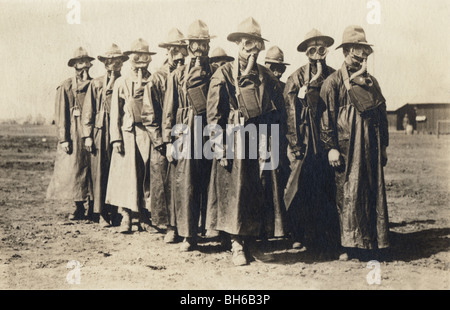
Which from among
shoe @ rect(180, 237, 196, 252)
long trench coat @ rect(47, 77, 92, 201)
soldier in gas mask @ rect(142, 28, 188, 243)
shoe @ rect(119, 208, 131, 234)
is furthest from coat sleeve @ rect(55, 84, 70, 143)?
shoe @ rect(180, 237, 196, 252)

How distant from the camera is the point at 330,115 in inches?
232

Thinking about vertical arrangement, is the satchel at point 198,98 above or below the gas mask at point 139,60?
below

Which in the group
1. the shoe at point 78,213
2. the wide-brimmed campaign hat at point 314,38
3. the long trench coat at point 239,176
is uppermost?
the wide-brimmed campaign hat at point 314,38

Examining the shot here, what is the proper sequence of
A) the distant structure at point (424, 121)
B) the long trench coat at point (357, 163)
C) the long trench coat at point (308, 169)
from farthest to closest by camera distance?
the distant structure at point (424, 121) < the long trench coat at point (308, 169) < the long trench coat at point (357, 163)

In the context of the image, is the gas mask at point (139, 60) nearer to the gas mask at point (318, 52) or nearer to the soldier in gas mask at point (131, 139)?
the soldier in gas mask at point (131, 139)

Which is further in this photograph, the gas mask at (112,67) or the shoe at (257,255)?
the gas mask at (112,67)

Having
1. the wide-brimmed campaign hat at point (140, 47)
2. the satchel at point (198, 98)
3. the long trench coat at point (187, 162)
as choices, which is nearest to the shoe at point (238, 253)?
the long trench coat at point (187, 162)

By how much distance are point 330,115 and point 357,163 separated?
591 mm

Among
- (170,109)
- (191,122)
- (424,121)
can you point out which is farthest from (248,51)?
(424,121)

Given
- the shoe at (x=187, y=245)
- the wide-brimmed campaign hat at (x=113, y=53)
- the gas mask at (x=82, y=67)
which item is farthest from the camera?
the gas mask at (x=82, y=67)

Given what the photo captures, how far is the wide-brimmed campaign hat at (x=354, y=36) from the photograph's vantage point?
5.82m

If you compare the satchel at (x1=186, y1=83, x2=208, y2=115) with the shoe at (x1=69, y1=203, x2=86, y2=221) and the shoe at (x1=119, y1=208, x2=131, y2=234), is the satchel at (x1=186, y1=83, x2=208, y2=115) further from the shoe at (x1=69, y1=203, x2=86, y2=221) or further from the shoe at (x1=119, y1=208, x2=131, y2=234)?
the shoe at (x1=69, y1=203, x2=86, y2=221)

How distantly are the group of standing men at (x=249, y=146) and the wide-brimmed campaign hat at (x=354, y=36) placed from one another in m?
0.01
